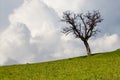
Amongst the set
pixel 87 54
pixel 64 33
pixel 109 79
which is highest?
pixel 64 33

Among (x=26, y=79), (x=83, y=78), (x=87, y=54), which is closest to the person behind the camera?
(x=83, y=78)

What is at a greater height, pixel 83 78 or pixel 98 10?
pixel 98 10

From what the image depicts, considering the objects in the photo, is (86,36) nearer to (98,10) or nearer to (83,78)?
(98,10)

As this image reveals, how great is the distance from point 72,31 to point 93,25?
19.5 ft

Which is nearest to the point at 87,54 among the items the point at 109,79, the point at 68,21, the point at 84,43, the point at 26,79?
the point at 84,43

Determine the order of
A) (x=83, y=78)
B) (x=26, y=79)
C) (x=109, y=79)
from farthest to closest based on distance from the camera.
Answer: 1. (x=26, y=79)
2. (x=83, y=78)
3. (x=109, y=79)

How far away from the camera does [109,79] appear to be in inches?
1214

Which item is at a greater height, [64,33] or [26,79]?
[64,33]

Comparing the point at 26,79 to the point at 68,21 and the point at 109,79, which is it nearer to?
the point at 109,79

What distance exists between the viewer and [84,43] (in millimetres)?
96125

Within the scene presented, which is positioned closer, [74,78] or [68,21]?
[74,78]

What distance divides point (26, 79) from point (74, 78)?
18.5ft

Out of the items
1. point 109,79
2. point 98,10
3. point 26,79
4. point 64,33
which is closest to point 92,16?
point 98,10

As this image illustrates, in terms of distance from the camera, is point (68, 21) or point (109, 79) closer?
point (109, 79)
